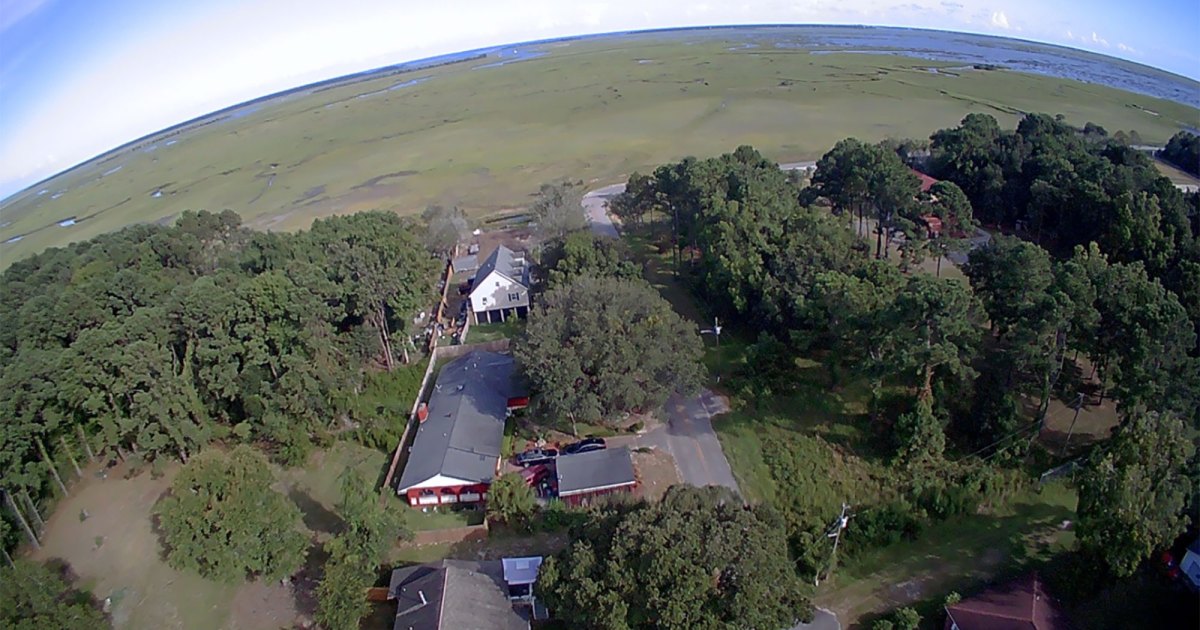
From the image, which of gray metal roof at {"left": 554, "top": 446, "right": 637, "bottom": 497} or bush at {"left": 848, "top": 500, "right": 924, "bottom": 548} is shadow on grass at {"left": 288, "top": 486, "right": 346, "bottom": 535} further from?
bush at {"left": 848, "top": 500, "right": 924, "bottom": 548}

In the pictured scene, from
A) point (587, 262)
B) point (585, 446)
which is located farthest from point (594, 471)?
point (587, 262)

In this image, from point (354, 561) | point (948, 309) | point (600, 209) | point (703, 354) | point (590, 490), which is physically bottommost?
point (590, 490)

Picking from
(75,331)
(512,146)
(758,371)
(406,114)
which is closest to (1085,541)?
(758,371)

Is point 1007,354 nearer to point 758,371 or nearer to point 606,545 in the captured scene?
point 758,371

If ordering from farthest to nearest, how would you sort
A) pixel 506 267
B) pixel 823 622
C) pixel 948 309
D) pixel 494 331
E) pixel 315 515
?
pixel 506 267
pixel 494 331
pixel 315 515
pixel 948 309
pixel 823 622

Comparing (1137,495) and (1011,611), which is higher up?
(1137,495)

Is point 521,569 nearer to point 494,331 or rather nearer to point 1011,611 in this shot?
point 1011,611

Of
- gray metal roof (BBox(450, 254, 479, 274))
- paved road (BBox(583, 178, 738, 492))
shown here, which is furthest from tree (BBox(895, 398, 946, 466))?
gray metal roof (BBox(450, 254, 479, 274))
